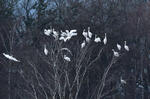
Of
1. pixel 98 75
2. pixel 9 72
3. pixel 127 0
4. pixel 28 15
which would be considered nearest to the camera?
pixel 9 72

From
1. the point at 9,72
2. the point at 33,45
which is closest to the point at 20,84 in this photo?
the point at 9,72

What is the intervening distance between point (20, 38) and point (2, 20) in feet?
5.48

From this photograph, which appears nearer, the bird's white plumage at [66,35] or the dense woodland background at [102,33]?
the bird's white plumage at [66,35]

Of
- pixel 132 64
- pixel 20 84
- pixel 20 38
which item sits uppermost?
pixel 20 38

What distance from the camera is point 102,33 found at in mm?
22484

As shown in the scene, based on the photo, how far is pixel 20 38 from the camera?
23703 millimetres

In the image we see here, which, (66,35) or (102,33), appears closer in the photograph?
(66,35)

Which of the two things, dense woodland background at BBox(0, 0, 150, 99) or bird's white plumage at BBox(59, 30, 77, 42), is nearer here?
bird's white plumage at BBox(59, 30, 77, 42)

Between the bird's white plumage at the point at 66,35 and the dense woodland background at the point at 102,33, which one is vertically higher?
the dense woodland background at the point at 102,33

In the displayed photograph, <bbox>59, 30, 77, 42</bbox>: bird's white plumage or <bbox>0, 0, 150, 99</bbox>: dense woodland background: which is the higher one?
<bbox>0, 0, 150, 99</bbox>: dense woodland background

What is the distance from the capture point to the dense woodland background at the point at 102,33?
869 inches

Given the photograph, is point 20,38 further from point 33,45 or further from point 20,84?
point 20,84

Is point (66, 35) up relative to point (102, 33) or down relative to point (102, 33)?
down

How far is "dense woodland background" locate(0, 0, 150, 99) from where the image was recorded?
22.1 metres
